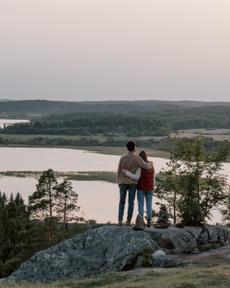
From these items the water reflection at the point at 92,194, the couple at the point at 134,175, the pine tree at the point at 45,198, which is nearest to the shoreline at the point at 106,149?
the water reflection at the point at 92,194

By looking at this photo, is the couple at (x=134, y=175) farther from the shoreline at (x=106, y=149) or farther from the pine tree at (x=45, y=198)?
the shoreline at (x=106, y=149)

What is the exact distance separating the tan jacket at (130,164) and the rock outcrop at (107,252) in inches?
67.5

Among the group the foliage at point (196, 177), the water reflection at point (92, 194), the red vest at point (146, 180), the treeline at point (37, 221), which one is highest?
the red vest at point (146, 180)

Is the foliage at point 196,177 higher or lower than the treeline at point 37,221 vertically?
higher

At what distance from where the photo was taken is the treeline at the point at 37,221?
138ft

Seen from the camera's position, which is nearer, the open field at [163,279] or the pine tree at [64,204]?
the open field at [163,279]

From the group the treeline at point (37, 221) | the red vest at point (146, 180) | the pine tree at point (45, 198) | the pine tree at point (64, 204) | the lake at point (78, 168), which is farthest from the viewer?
the lake at point (78, 168)

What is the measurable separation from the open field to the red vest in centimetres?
302

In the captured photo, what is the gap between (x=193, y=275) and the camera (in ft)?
45.6

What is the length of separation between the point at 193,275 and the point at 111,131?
18101 centimetres

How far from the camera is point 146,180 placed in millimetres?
18391

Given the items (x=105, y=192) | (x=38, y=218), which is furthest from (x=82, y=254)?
(x=105, y=192)

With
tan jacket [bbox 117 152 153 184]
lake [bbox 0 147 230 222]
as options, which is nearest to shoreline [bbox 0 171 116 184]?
lake [bbox 0 147 230 222]

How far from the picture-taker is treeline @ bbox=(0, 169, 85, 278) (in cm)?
4212
